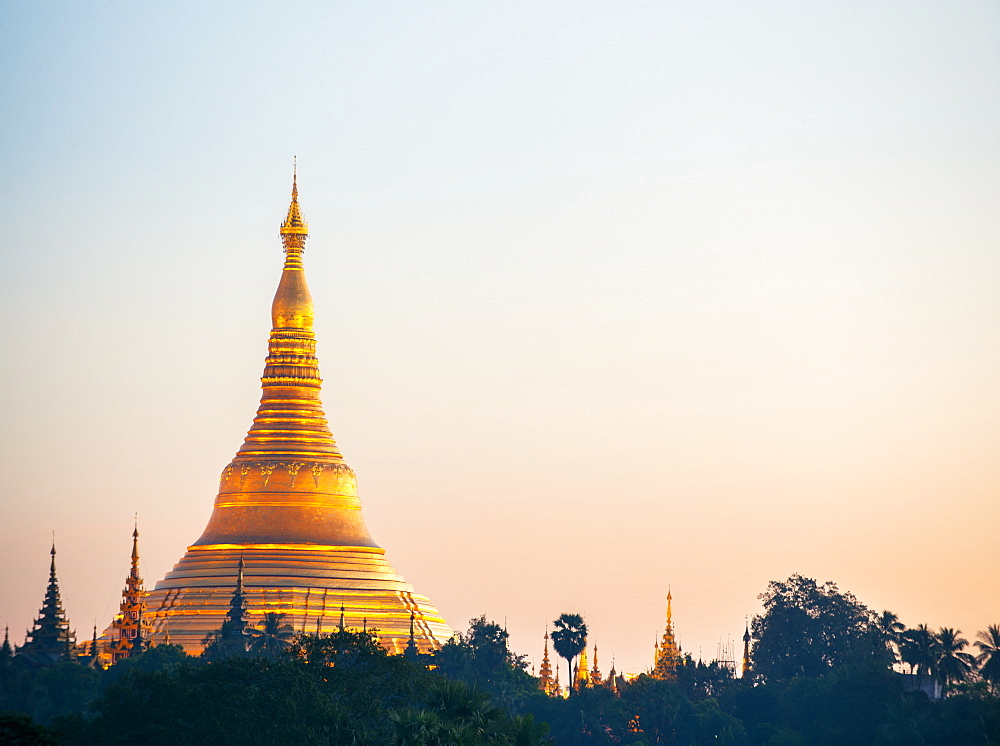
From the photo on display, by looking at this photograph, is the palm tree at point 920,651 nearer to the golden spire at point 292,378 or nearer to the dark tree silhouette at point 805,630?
the dark tree silhouette at point 805,630

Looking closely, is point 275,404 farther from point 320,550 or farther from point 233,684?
point 233,684

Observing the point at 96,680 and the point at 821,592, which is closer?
the point at 96,680

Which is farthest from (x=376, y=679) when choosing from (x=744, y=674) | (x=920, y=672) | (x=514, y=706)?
(x=744, y=674)

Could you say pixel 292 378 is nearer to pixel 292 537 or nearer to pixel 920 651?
pixel 292 537

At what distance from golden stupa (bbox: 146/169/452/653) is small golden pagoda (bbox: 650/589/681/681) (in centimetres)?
1398

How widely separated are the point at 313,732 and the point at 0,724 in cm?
1627

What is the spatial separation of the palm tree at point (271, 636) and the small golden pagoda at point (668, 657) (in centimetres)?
2486

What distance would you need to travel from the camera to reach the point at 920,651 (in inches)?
4232

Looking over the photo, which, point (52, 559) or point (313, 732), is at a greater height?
point (52, 559)

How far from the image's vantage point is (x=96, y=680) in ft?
300

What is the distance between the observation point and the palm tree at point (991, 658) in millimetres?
102375

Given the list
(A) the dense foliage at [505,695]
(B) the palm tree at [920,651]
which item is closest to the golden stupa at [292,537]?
(A) the dense foliage at [505,695]

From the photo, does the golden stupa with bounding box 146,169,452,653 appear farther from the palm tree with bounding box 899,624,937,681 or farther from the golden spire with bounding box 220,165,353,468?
the palm tree with bounding box 899,624,937,681

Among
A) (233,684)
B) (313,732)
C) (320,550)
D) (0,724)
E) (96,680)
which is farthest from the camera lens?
(320,550)
